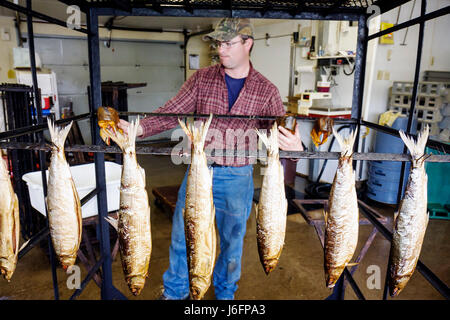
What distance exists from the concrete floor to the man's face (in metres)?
1.99

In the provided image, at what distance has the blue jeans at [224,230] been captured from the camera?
2445mm

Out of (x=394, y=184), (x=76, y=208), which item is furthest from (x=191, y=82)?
(x=394, y=184)

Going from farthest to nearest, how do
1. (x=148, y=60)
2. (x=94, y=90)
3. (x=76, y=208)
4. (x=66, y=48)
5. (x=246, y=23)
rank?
(x=148, y=60)
(x=66, y=48)
(x=246, y=23)
(x=94, y=90)
(x=76, y=208)

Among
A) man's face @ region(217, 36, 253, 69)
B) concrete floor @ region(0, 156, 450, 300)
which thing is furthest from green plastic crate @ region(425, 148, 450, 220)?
man's face @ region(217, 36, 253, 69)

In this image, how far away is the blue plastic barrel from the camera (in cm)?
500

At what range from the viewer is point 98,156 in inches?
83.3

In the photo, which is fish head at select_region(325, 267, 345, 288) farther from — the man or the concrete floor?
the concrete floor

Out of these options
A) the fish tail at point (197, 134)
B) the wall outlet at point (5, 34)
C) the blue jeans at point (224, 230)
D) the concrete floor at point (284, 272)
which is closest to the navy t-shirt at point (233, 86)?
the blue jeans at point (224, 230)

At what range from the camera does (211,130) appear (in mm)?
2498

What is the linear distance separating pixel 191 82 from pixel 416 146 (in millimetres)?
1760

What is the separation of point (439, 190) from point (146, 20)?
739 centimetres

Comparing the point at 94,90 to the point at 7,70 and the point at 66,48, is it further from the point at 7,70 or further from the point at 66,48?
the point at 66,48

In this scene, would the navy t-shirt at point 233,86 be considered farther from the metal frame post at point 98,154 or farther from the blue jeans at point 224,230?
the metal frame post at point 98,154
